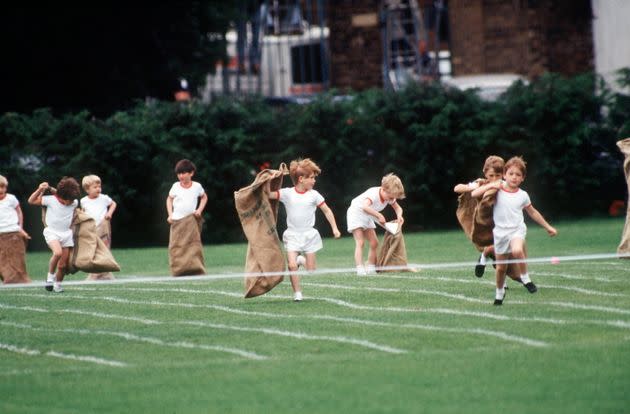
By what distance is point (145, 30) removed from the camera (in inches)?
1447

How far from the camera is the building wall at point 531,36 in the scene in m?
40.4

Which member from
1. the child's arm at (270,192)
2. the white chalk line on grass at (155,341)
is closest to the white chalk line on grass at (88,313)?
the white chalk line on grass at (155,341)

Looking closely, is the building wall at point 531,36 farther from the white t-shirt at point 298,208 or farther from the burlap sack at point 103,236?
the white t-shirt at point 298,208

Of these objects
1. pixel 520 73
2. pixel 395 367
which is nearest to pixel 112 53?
pixel 520 73

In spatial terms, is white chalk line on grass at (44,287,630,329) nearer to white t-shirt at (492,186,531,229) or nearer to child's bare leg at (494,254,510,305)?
child's bare leg at (494,254,510,305)

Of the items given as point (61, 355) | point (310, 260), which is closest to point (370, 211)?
point (310, 260)

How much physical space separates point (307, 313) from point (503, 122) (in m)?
17.3

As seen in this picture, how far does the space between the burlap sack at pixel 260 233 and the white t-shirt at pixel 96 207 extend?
532cm

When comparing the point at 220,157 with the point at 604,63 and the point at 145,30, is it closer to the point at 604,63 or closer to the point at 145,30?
the point at 145,30

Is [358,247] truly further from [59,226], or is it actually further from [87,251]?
[59,226]

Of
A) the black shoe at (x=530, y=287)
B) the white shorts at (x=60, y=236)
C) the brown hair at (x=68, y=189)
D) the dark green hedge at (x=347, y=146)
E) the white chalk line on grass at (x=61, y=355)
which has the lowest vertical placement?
the white chalk line on grass at (x=61, y=355)

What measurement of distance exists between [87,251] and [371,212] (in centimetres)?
392

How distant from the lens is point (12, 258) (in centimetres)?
1933

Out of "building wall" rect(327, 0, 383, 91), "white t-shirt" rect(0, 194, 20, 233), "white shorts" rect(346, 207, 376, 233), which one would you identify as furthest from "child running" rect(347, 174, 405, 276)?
"building wall" rect(327, 0, 383, 91)
